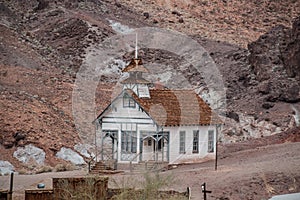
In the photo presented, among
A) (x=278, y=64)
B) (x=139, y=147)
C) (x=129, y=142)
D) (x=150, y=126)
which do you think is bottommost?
(x=139, y=147)

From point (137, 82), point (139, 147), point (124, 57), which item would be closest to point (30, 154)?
point (137, 82)

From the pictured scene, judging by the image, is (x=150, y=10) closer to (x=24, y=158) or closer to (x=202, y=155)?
(x=24, y=158)

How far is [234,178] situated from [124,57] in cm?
4997

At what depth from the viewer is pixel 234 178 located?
33.9m

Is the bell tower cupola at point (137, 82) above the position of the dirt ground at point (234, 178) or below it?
above

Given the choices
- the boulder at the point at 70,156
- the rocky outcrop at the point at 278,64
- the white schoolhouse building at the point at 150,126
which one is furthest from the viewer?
the rocky outcrop at the point at 278,64

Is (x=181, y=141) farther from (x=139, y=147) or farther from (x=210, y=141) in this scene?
(x=210, y=141)

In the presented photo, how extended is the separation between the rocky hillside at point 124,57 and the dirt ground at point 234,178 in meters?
12.3

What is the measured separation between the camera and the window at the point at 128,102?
4059 centimetres

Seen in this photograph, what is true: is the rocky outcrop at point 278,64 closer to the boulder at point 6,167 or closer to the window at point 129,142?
the boulder at point 6,167

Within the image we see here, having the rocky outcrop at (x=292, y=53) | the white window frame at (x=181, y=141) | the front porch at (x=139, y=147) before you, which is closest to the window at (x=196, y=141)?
the white window frame at (x=181, y=141)

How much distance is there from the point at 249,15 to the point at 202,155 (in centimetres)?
6275

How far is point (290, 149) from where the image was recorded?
141ft

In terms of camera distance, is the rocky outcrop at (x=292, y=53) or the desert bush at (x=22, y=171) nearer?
the desert bush at (x=22, y=171)
